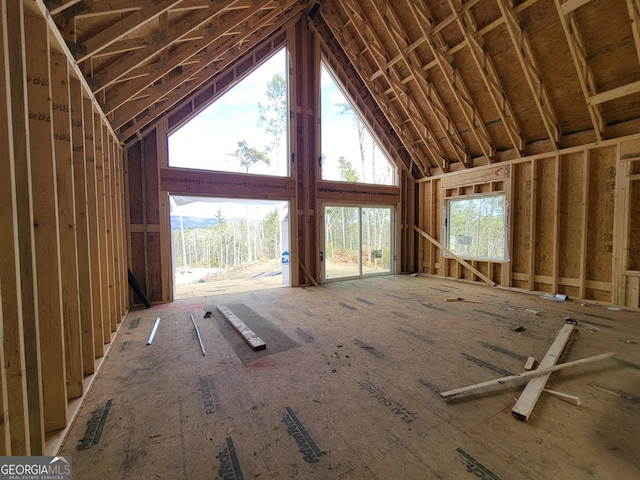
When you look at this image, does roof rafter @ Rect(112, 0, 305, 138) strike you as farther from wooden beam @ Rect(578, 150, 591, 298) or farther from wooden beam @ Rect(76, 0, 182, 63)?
wooden beam @ Rect(578, 150, 591, 298)

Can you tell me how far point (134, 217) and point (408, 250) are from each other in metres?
7.55

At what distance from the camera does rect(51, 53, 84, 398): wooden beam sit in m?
2.20

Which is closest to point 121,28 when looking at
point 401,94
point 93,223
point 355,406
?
point 93,223

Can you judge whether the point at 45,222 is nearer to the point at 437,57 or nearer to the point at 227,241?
the point at 437,57

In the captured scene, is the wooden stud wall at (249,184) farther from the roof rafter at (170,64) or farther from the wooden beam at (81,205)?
the wooden beam at (81,205)

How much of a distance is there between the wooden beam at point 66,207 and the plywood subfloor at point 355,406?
1.99ft

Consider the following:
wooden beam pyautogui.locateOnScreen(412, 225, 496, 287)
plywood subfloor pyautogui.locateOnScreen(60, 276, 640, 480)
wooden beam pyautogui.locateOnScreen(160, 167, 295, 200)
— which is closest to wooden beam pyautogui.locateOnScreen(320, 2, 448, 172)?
wooden beam pyautogui.locateOnScreen(412, 225, 496, 287)

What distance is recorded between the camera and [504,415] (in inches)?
81.8

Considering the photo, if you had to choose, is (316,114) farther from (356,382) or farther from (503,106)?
(356,382)

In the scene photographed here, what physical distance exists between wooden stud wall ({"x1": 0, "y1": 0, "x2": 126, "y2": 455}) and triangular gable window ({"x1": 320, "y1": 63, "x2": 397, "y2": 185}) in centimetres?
548

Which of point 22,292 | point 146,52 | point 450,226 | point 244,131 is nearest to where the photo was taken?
point 22,292

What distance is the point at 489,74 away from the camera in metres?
5.32

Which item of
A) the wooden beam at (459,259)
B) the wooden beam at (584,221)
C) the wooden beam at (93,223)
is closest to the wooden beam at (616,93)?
the wooden beam at (584,221)

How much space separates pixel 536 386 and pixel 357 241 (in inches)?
226
